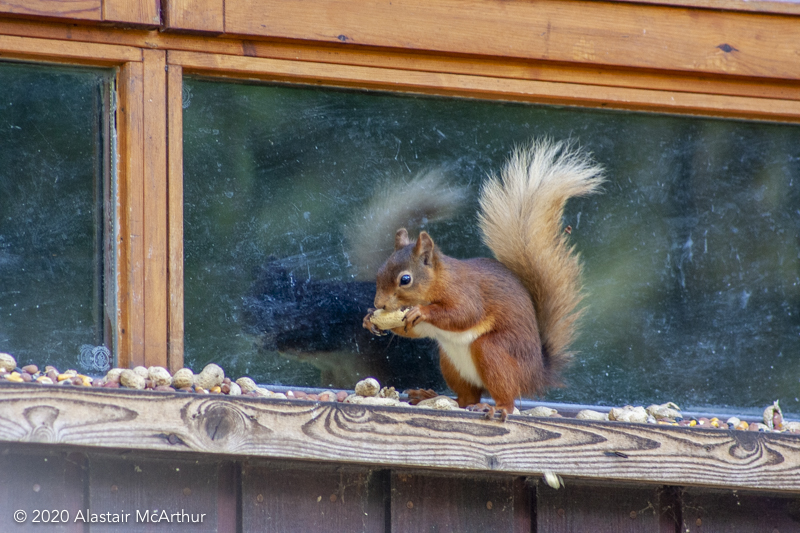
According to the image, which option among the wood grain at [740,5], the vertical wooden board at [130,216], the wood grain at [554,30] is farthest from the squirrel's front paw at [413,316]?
the wood grain at [740,5]

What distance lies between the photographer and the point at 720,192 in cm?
261

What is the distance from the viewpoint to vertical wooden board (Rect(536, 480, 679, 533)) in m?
1.93

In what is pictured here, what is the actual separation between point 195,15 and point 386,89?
455 millimetres

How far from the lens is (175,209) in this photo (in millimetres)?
2207

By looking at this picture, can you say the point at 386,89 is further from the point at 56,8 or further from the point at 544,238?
the point at 56,8

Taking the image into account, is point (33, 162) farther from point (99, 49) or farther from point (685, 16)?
point (685, 16)

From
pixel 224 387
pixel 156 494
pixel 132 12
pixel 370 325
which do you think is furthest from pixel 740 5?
pixel 156 494

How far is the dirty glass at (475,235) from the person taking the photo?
91.7 inches

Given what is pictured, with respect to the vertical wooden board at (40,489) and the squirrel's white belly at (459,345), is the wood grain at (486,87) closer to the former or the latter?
the squirrel's white belly at (459,345)

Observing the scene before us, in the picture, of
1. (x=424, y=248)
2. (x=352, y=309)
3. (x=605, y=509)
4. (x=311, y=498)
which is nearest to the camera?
(x=311, y=498)

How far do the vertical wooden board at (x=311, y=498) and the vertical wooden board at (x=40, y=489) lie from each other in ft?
0.89

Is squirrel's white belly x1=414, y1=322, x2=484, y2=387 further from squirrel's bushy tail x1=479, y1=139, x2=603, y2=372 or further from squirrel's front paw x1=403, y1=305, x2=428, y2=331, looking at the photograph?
squirrel's bushy tail x1=479, y1=139, x2=603, y2=372

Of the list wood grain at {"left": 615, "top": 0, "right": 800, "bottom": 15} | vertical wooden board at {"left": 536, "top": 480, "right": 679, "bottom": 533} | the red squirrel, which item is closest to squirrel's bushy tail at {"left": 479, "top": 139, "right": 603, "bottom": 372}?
the red squirrel

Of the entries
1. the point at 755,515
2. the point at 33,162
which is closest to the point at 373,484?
the point at 755,515
